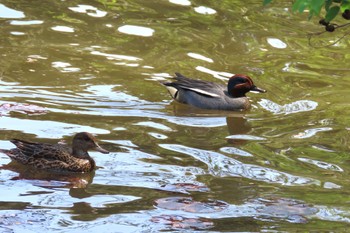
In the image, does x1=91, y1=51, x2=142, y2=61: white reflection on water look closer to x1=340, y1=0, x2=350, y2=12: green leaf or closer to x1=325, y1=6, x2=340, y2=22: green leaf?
x1=325, y1=6, x2=340, y2=22: green leaf

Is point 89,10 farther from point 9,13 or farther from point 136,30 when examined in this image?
point 9,13

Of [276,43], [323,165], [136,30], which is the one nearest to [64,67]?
[136,30]

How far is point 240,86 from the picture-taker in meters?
14.8

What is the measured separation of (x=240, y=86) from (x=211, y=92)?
0.45 metres

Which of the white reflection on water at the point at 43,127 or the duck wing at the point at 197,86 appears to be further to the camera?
the duck wing at the point at 197,86

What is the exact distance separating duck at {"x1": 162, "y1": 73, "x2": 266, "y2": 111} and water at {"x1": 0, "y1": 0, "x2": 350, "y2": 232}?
22 centimetres

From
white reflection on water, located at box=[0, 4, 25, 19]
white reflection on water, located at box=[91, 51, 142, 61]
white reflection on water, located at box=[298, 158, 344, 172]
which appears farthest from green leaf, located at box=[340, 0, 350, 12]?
white reflection on water, located at box=[0, 4, 25, 19]

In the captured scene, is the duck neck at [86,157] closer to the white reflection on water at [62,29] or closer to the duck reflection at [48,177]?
the duck reflection at [48,177]

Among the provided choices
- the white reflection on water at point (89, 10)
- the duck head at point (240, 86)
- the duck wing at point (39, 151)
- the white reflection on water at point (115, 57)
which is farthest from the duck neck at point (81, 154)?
the white reflection on water at point (89, 10)

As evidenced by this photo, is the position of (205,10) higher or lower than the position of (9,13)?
higher

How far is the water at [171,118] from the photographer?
9594 mm

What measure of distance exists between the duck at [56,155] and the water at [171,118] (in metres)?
0.13

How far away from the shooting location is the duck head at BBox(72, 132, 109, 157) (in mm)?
11234

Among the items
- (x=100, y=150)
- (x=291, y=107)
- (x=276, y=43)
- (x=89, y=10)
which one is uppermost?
(x=89, y=10)
